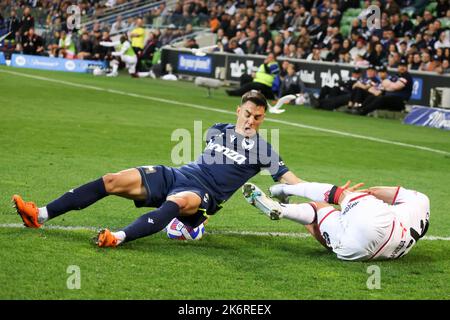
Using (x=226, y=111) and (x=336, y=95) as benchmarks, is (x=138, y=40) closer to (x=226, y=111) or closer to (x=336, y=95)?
(x=336, y=95)

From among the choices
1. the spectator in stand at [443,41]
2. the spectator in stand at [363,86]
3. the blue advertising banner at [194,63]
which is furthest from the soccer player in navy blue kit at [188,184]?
the blue advertising banner at [194,63]

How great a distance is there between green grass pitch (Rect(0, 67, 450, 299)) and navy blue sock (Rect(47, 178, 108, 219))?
23 cm

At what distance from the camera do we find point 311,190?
7.57m

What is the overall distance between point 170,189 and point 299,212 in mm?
1098

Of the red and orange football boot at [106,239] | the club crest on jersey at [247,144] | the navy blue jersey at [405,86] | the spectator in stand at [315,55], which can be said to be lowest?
the navy blue jersey at [405,86]

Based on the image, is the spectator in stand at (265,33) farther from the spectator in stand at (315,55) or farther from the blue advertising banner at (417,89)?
the blue advertising banner at (417,89)

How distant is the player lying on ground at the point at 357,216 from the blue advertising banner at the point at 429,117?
1369 cm

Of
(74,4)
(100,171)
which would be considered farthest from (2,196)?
(74,4)

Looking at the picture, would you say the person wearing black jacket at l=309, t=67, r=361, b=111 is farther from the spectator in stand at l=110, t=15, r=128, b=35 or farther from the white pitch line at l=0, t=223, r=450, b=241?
the spectator in stand at l=110, t=15, r=128, b=35

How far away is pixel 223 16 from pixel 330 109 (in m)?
12.5

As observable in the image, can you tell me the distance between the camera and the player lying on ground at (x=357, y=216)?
23.0 feet

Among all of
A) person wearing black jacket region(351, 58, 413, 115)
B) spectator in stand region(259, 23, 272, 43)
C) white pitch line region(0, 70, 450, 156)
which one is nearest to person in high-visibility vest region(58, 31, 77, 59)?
white pitch line region(0, 70, 450, 156)

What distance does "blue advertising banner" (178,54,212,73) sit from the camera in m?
31.9
